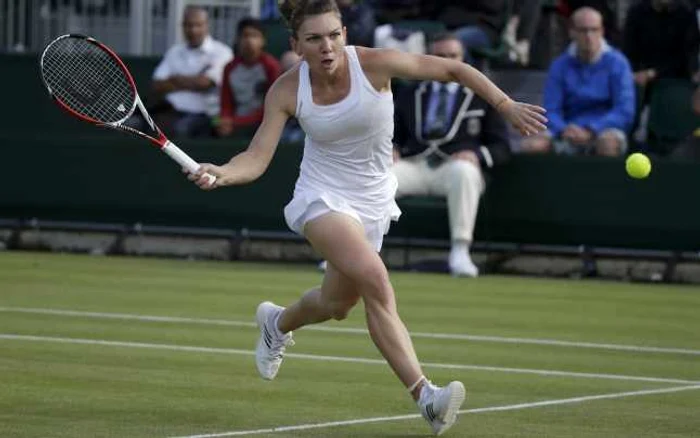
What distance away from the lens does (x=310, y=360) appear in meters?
9.92

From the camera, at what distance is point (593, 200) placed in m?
15.8

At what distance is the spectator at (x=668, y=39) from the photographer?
16609 millimetres

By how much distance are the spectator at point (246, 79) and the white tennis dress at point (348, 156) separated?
935 centimetres

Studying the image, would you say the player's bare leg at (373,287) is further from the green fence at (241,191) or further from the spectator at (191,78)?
the spectator at (191,78)

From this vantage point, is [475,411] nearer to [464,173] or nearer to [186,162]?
[186,162]

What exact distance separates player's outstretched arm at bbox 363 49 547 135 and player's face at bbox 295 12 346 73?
0.21 m

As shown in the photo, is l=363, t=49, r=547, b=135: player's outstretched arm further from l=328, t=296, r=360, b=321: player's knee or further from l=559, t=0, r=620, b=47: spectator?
l=559, t=0, r=620, b=47: spectator

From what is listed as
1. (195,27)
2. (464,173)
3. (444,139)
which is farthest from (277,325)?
(195,27)

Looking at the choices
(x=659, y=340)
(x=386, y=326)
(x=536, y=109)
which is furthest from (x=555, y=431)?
(x=659, y=340)

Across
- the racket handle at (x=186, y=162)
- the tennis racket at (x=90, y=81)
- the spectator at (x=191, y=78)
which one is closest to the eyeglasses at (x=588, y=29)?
the spectator at (x=191, y=78)

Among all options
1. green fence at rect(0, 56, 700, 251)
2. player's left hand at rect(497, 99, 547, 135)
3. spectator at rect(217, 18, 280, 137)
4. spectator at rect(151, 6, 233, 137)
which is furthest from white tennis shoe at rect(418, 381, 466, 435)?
spectator at rect(151, 6, 233, 137)

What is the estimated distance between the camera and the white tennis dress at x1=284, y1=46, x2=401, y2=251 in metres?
7.80

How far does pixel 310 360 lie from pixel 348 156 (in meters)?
2.28

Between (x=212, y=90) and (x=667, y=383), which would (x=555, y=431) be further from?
(x=212, y=90)
